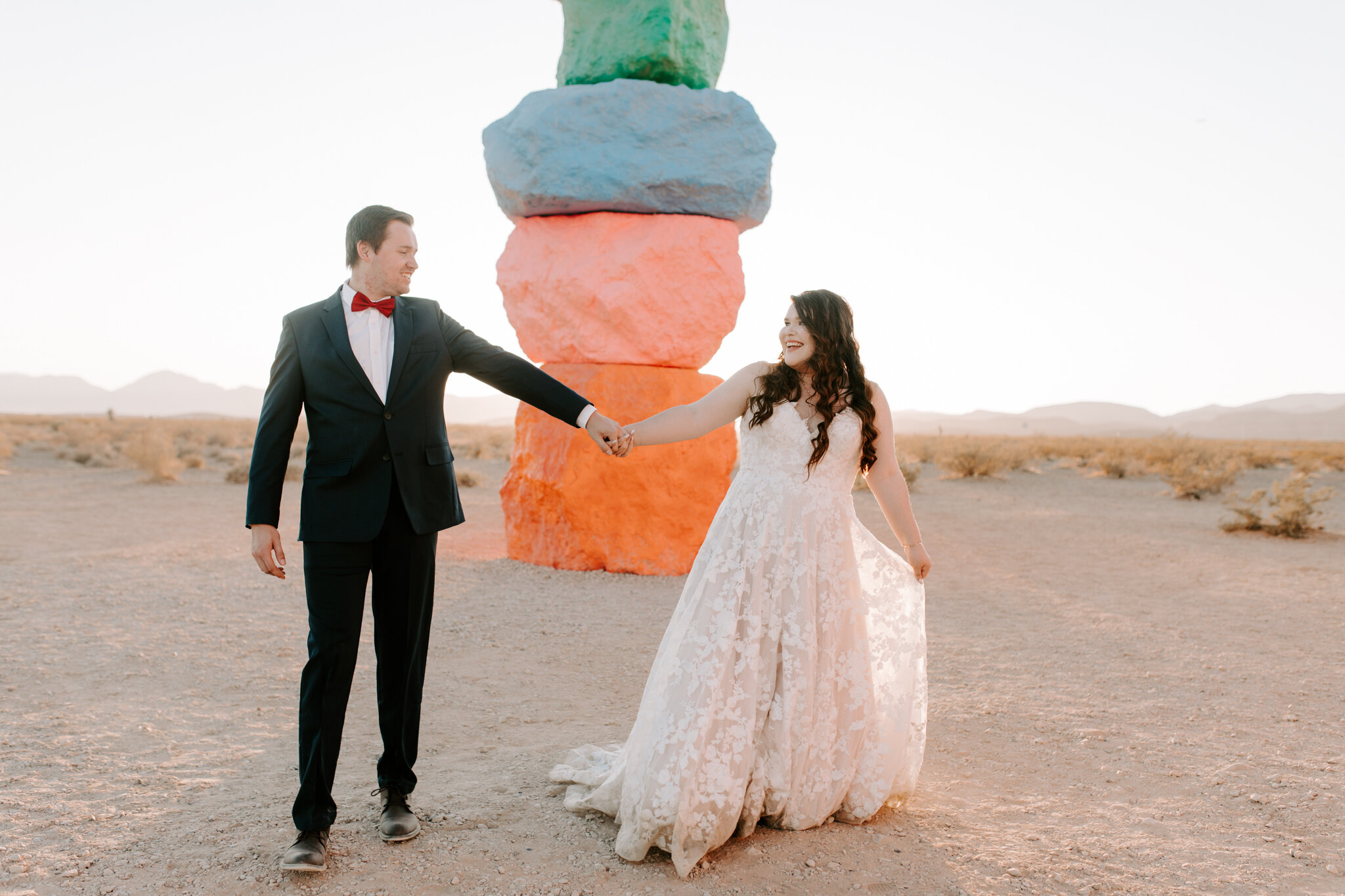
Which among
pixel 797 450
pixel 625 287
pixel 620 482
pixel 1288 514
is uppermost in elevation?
pixel 625 287

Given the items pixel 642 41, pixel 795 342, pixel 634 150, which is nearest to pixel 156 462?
pixel 634 150

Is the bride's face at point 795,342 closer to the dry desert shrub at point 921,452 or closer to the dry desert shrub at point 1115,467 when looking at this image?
the dry desert shrub at point 1115,467

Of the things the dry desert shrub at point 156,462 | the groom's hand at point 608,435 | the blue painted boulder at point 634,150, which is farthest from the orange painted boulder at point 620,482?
the dry desert shrub at point 156,462

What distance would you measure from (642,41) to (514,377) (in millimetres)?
5403

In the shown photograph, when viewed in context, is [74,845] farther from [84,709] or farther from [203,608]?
[203,608]

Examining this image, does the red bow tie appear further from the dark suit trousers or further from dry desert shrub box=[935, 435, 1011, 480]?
dry desert shrub box=[935, 435, 1011, 480]

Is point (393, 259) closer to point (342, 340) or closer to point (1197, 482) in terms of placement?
point (342, 340)

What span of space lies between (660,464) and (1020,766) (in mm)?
4188

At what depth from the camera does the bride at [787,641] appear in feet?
9.18

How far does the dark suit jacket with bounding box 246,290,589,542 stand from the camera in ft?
9.00

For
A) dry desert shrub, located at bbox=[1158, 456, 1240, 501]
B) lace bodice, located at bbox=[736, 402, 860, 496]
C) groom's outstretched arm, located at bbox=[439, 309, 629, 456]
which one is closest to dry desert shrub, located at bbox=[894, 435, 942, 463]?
dry desert shrub, located at bbox=[1158, 456, 1240, 501]

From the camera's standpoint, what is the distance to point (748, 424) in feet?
10.4

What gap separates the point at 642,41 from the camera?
7473 mm

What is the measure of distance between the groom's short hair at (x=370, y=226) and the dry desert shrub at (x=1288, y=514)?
11396mm
